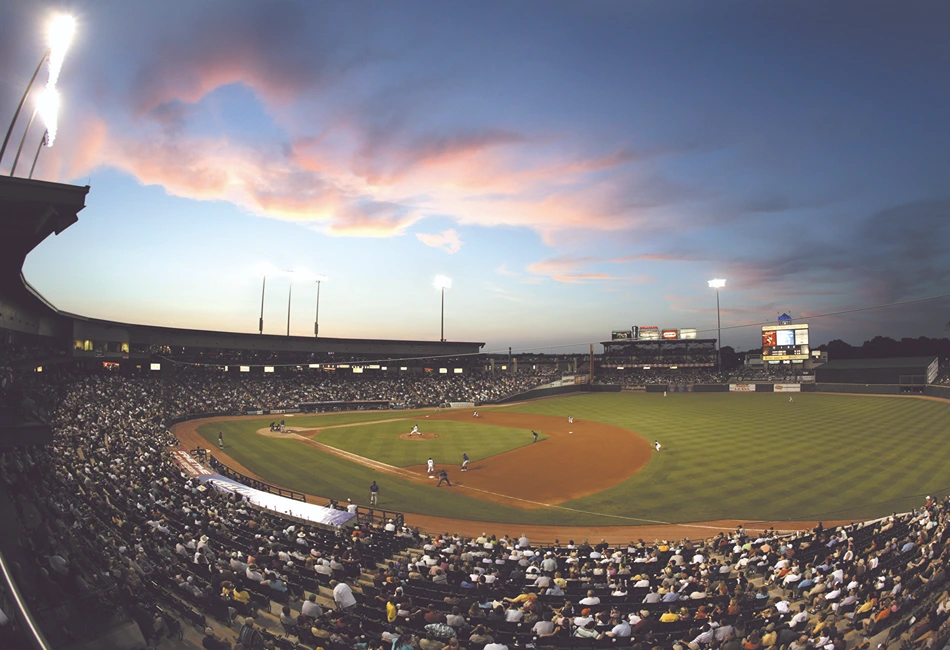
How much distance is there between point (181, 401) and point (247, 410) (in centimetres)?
688

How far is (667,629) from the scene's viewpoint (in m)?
10.2

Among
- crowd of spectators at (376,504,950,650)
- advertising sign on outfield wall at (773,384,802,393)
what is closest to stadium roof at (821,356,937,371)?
advertising sign on outfield wall at (773,384,802,393)

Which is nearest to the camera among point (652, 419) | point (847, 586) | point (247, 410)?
point (847, 586)

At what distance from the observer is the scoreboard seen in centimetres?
8469

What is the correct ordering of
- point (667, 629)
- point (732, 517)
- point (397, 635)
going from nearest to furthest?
point (397, 635)
point (667, 629)
point (732, 517)

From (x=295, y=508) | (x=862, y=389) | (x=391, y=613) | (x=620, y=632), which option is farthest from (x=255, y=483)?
(x=862, y=389)

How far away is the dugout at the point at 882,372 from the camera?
6894cm

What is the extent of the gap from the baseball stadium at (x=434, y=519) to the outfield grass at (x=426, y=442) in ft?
1.30

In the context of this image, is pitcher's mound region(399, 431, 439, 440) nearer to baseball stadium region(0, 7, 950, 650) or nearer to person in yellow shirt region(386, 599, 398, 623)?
baseball stadium region(0, 7, 950, 650)

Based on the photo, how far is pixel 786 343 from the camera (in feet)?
281

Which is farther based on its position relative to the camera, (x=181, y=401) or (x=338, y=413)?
(x=338, y=413)

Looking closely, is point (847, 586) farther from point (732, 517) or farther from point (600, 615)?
point (732, 517)

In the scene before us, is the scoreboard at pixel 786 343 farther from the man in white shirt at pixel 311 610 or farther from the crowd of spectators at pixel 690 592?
the man in white shirt at pixel 311 610

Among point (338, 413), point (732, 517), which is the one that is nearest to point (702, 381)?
point (338, 413)
